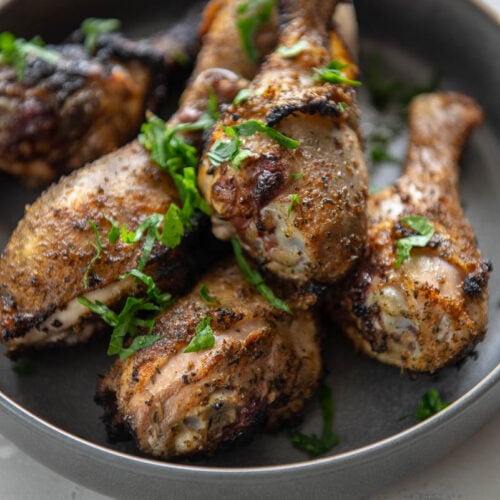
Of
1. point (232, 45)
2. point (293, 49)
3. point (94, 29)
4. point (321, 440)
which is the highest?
point (293, 49)

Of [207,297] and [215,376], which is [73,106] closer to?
[207,297]

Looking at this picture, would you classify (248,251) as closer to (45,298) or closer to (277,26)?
(45,298)

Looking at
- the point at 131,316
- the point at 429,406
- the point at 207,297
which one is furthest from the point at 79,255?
the point at 429,406

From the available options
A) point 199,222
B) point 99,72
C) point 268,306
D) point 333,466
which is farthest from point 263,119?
point 333,466

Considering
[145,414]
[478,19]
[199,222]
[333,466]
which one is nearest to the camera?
[333,466]

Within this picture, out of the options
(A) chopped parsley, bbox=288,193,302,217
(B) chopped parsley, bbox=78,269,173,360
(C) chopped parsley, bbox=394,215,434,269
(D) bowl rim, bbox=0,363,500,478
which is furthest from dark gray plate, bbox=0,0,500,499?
(A) chopped parsley, bbox=288,193,302,217

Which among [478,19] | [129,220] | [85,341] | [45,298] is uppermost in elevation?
[478,19]
